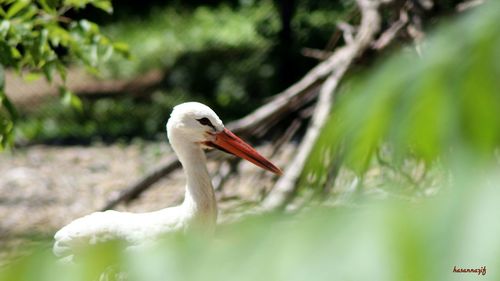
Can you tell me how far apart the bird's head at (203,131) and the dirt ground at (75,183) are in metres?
1.80

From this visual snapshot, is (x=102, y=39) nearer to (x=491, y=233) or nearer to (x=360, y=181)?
(x=360, y=181)

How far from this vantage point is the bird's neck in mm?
2972

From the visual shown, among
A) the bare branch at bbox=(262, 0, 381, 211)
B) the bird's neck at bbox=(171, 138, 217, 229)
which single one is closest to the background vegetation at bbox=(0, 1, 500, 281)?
the bird's neck at bbox=(171, 138, 217, 229)

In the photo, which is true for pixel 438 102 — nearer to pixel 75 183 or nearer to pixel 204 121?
pixel 204 121

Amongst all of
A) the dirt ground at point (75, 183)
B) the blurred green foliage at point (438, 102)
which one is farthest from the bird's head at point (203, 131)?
the blurred green foliage at point (438, 102)

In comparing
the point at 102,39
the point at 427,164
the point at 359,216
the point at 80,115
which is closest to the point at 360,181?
the point at 427,164

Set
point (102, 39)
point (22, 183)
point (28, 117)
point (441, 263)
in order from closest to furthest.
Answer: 1. point (441, 263)
2. point (102, 39)
3. point (22, 183)
4. point (28, 117)

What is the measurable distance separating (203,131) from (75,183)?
3.58 m

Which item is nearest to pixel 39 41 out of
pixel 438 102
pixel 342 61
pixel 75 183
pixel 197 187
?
pixel 197 187

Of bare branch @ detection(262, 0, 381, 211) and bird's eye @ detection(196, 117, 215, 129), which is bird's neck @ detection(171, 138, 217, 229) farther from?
bare branch @ detection(262, 0, 381, 211)

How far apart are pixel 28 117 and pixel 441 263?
27.9ft

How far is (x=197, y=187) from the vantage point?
3092 mm

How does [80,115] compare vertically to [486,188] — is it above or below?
above

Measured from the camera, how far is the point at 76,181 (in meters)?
6.62
